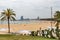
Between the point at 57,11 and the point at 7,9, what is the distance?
1176cm

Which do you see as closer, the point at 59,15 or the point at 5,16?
the point at 59,15

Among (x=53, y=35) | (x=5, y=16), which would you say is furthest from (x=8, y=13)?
(x=53, y=35)

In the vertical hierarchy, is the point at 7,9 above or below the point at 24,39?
above

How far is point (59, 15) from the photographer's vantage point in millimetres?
41219

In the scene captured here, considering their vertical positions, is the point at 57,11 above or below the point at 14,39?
above

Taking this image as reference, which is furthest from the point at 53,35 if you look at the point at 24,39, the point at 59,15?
the point at 59,15

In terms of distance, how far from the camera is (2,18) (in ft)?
146

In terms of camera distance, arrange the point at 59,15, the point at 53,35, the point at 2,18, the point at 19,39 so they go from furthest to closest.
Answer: the point at 2,18 < the point at 59,15 < the point at 53,35 < the point at 19,39

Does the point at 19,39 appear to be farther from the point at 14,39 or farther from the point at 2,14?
the point at 2,14

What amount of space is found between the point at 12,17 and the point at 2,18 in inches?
101

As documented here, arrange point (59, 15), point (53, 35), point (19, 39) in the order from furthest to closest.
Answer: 1. point (59, 15)
2. point (53, 35)
3. point (19, 39)

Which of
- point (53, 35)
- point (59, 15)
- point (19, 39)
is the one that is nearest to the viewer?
point (19, 39)

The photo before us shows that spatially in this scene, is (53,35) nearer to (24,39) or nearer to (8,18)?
(24,39)

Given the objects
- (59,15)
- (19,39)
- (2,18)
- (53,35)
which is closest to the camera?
(19,39)
